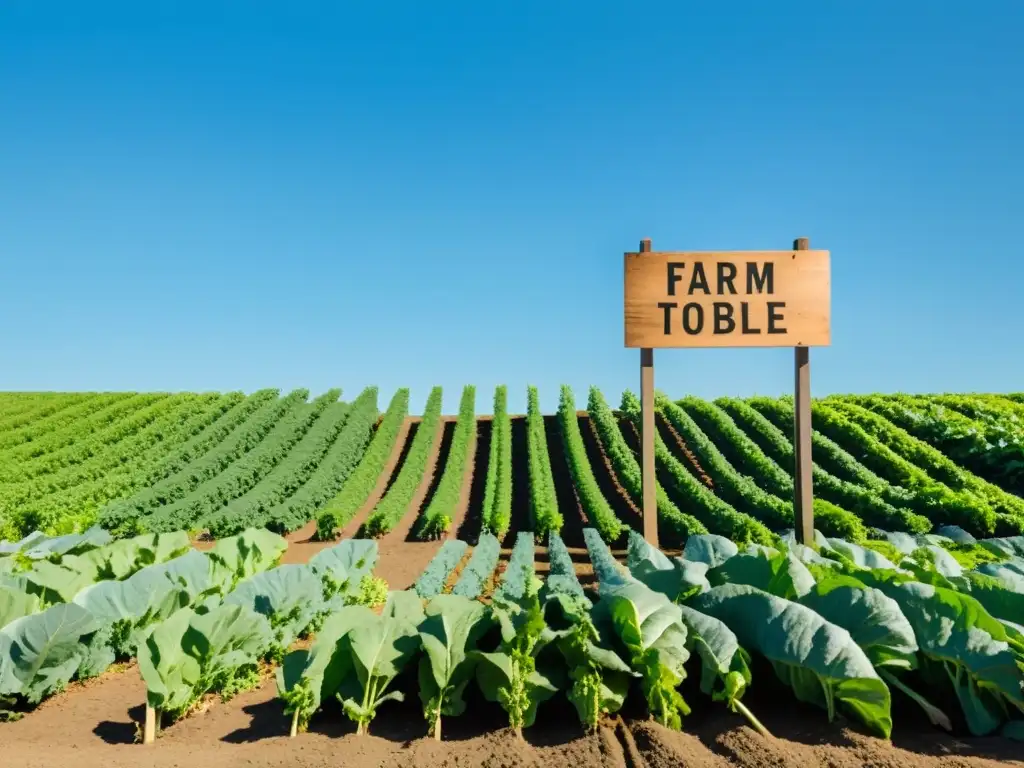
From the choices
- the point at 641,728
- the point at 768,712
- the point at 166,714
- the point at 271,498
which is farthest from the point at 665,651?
the point at 271,498

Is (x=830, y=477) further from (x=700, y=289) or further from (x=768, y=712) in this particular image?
(x=768, y=712)

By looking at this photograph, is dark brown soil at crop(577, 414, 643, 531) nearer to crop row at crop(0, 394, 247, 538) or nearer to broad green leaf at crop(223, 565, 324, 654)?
broad green leaf at crop(223, 565, 324, 654)

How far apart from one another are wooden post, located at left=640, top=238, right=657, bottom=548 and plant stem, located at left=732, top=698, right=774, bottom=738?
5503 millimetres

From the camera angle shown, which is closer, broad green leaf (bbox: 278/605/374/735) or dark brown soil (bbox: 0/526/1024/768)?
dark brown soil (bbox: 0/526/1024/768)

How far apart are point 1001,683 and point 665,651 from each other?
1.63 m

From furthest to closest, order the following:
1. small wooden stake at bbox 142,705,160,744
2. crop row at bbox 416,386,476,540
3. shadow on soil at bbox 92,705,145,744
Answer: crop row at bbox 416,386,476,540, shadow on soil at bbox 92,705,145,744, small wooden stake at bbox 142,705,160,744

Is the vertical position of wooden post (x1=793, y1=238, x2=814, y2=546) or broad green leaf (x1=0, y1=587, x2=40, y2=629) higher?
wooden post (x1=793, y1=238, x2=814, y2=546)

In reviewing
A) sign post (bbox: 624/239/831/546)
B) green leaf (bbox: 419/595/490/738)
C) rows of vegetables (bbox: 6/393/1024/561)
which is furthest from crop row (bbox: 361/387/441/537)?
green leaf (bbox: 419/595/490/738)

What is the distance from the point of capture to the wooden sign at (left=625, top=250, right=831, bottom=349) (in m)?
9.30

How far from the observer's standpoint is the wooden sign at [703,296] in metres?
9.30

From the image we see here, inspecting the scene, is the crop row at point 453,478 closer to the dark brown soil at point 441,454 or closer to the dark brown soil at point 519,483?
the dark brown soil at point 441,454

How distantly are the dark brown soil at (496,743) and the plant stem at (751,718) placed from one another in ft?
0.18

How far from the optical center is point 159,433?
24.9 m

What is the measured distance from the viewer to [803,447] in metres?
9.79
